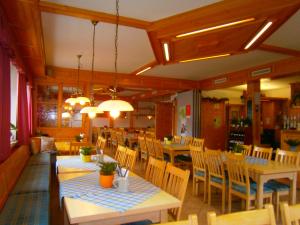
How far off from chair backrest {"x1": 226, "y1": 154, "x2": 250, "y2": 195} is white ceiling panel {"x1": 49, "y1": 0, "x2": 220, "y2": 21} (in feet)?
6.66

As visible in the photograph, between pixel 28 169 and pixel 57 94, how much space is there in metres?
3.20

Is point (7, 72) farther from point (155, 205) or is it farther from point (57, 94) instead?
point (57, 94)

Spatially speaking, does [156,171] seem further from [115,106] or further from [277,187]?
[277,187]

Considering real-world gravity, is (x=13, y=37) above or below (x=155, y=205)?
above

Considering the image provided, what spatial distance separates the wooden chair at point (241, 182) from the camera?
3199 mm

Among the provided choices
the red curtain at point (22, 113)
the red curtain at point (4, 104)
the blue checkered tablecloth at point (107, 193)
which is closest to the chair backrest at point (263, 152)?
the blue checkered tablecloth at point (107, 193)

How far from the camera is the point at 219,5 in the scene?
2842mm

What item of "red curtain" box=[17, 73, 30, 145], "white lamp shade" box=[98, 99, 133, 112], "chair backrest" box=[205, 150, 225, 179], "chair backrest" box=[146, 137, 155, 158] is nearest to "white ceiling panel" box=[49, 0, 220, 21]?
"white lamp shade" box=[98, 99, 133, 112]

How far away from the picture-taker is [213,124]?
865 centimetres

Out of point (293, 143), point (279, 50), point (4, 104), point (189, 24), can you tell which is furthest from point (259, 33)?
point (4, 104)

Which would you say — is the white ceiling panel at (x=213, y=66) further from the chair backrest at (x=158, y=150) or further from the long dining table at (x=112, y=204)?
the long dining table at (x=112, y=204)

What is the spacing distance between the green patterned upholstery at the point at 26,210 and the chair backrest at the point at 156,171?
3.76 ft

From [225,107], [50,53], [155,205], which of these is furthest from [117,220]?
[225,107]

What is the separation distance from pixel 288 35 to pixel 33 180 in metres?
4.50
